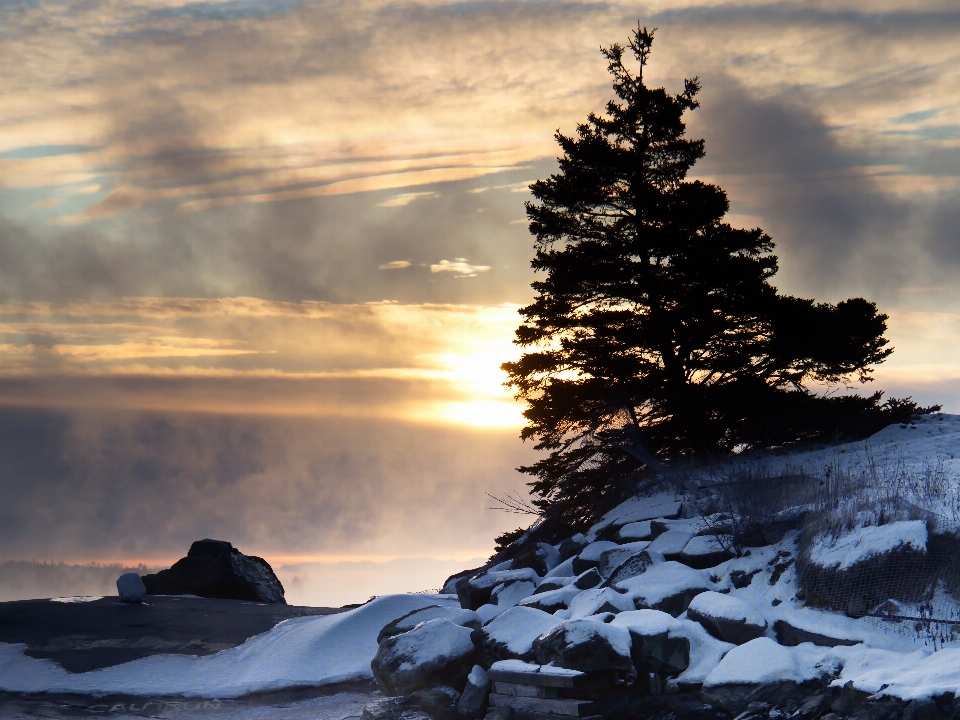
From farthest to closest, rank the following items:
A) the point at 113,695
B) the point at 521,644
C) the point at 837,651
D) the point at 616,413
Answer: the point at 616,413 → the point at 113,695 → the point at 521,644 → the point at 837,651

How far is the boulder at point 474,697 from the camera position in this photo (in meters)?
11.9

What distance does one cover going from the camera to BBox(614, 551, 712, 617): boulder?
12695mm

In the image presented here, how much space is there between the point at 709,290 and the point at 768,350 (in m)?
1.83

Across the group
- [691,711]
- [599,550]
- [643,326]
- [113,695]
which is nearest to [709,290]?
[643,326]

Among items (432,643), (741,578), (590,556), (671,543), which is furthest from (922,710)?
(590,556)

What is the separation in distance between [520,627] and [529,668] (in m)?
1.22

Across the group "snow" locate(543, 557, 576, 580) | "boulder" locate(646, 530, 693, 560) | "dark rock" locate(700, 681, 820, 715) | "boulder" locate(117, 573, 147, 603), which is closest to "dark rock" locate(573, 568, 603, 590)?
"boulder" locate(646, 530, 693, 560)

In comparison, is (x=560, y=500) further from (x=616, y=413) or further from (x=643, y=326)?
(x=643, y=326)

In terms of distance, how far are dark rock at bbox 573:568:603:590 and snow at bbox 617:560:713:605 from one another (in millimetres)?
760

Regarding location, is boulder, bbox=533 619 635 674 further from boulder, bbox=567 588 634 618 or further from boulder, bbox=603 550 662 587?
boulder, bbox=603 550 662 587

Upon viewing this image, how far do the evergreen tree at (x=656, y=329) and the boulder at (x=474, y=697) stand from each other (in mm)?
7085

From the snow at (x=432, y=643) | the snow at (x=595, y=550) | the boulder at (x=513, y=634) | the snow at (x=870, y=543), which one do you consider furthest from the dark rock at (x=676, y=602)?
the snow at (x=432, y=643)

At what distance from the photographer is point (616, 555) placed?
1467 centimetres

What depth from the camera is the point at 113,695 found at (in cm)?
1444
